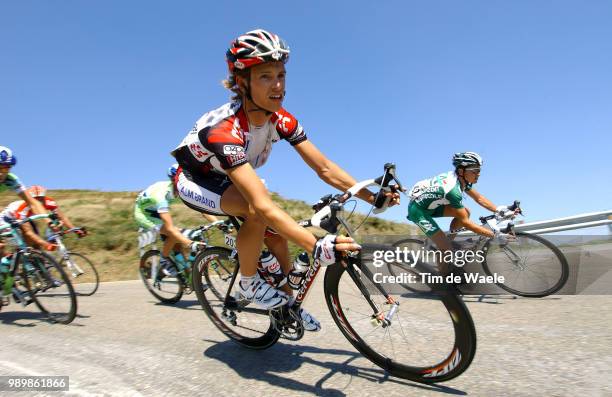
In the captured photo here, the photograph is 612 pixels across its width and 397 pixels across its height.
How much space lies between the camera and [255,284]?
3385 mm

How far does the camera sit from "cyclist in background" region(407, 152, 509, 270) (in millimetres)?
6199

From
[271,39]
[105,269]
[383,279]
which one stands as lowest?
[105,269]

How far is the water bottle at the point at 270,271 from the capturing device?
348 cm

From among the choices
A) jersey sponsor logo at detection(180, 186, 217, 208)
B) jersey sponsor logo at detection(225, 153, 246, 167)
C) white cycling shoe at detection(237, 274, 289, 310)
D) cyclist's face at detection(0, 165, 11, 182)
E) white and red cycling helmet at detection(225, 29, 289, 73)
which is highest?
white and red cycling helmet at detection(225, 29, 289, 73)

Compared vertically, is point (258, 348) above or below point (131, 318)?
above

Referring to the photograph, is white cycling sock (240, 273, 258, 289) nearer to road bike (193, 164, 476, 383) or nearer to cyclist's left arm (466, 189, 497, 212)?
road bike (193, 164, 476, 383)

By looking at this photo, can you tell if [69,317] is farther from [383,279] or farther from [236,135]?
[383,279]

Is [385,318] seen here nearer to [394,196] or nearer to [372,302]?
[372,302]

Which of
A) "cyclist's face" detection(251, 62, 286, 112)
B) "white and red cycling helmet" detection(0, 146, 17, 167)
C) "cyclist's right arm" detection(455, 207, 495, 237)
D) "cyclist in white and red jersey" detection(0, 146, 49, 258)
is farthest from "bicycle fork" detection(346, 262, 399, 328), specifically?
"white and red cycling helmet" detection(0, 146, 17, 167)

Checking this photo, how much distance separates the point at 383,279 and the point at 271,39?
1.90 meters

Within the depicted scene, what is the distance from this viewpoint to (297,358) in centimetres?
345

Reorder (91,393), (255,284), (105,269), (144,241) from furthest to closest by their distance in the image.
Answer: (105,269), (144,241), (255,284), (91,393)

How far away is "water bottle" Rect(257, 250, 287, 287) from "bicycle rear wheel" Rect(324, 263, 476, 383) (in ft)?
1.51

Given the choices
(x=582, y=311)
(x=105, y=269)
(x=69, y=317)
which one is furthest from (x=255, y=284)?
(x=105, y=269)
